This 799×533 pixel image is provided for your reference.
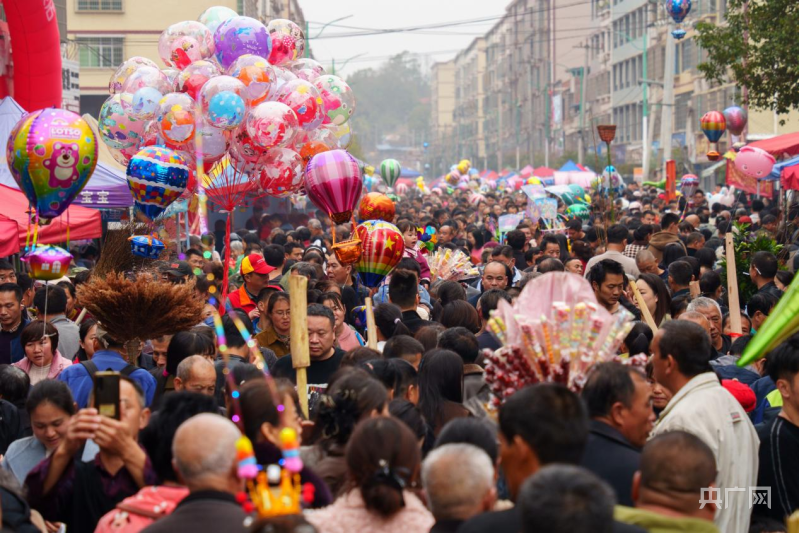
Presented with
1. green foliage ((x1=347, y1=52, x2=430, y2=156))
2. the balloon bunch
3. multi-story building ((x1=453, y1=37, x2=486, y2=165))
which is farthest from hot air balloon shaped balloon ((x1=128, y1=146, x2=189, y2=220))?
green foliage ((x1=347, y1=52, x2=430, y2=156))

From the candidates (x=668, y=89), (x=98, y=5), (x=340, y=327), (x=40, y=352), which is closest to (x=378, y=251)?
(x=340, y=327)

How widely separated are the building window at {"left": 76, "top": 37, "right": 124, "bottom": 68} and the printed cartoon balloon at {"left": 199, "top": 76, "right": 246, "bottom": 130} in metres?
27.6

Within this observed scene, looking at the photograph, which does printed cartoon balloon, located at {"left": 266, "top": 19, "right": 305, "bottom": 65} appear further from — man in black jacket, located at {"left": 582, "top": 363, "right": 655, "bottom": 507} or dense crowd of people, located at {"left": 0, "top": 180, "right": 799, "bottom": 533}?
man in black jacket, located at {"left": 582, "top": 363, "right": 655, "bottom": 507}

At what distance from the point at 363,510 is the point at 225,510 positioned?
0.46 meters

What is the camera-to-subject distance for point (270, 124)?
31.4 ft

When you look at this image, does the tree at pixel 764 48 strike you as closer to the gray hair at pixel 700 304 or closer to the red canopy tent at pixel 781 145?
the red canopy tent at pixel 781 145

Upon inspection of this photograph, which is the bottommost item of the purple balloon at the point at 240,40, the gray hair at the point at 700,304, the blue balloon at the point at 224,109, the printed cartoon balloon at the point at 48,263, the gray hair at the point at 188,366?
the gray hair at the point at 188,366

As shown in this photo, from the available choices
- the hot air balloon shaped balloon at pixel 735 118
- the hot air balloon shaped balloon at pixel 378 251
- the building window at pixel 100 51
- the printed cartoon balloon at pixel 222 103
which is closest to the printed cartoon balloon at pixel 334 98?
the printed cartoon balloon at pixel 222 103

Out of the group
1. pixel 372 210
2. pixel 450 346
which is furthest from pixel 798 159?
pixel 450 346

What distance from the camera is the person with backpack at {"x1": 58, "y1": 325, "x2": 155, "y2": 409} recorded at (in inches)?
229

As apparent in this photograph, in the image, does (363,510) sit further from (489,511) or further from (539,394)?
(539,394)

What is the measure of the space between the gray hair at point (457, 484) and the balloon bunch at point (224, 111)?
19.5 feet

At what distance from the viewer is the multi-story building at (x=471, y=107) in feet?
386

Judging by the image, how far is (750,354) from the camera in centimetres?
365
